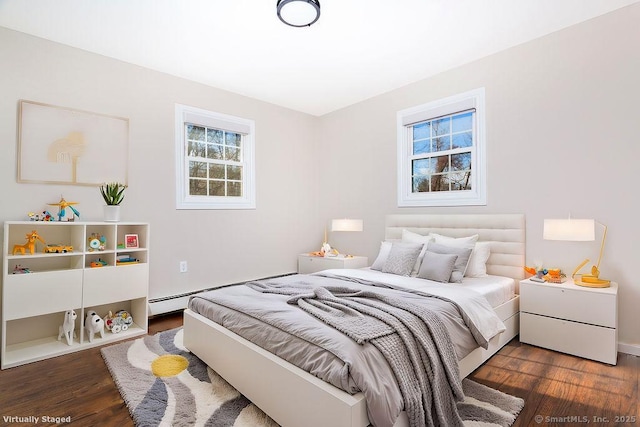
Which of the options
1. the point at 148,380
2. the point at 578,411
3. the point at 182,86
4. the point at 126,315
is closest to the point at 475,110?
the point at 578,411

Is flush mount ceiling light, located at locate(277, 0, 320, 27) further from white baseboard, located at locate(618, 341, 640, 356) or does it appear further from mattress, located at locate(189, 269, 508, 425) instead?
white baseboard, located at locate(618, 341, 640, 356)

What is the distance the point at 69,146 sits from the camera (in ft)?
9.98

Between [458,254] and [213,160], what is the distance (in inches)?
116

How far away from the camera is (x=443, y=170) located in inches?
150

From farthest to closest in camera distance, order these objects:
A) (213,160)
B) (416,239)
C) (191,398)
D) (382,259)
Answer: (213,160) < (416,239) < (382,259) < (191,398)

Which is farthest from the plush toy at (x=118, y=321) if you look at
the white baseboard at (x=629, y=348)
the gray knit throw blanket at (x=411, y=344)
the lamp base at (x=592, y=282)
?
the white baseboard at (x=629, y=348)

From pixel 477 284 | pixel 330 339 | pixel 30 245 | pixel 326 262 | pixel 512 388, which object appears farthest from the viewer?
pixel 326 262

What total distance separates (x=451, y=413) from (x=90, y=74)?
155 inches

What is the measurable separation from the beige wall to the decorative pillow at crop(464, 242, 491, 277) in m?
0.39

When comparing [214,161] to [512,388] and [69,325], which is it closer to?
[69,325]

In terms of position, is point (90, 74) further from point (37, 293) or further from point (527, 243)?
point (527, 243)

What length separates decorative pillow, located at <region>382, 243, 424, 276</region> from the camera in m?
3.13

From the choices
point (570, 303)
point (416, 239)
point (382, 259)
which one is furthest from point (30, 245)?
point (570, 303)

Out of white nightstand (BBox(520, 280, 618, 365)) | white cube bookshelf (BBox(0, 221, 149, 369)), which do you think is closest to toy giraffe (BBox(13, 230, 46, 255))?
white cube bookshelf (BBox(0, 221, 149, 369))
